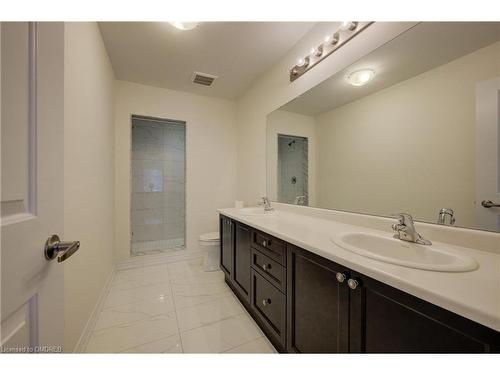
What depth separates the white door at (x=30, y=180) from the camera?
0.42 m

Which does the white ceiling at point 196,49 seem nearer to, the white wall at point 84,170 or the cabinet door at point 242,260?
the white wall at point 84,170

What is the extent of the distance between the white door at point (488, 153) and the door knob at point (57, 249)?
1549 millimetres

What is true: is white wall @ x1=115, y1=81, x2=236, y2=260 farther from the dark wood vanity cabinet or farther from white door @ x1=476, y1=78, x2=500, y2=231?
white door @ x1=476, y1=78, x2=500, y2=231

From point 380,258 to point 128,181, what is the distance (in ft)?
9.38

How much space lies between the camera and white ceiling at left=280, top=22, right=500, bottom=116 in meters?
0.92

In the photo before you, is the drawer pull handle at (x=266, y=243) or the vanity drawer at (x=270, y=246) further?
the drawer pull handle at (x=266, y=243)

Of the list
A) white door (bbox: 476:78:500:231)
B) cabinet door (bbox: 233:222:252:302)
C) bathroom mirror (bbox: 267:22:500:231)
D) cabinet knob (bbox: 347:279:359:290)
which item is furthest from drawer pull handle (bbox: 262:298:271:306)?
white door (bbox: 476:78:500:231)

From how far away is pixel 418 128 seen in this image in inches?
43.3

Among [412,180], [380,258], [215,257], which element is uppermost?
[412,180]

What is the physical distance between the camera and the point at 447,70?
3.26ft

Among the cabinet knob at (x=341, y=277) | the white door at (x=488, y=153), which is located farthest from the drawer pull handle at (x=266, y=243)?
the white door at (x=488, y=153)

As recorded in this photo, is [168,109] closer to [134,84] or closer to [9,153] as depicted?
[134,84]

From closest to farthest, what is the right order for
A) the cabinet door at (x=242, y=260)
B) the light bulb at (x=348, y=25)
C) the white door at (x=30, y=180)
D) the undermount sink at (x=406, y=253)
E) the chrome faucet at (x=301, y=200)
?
the white door at (x=30, y=180) → the undermount sink at (x=406, y=253) → the light bulb at (x=348, y=25) → the cabinet door at (x=242, y=260) → the chrome faucet at (x=301, y=200)
